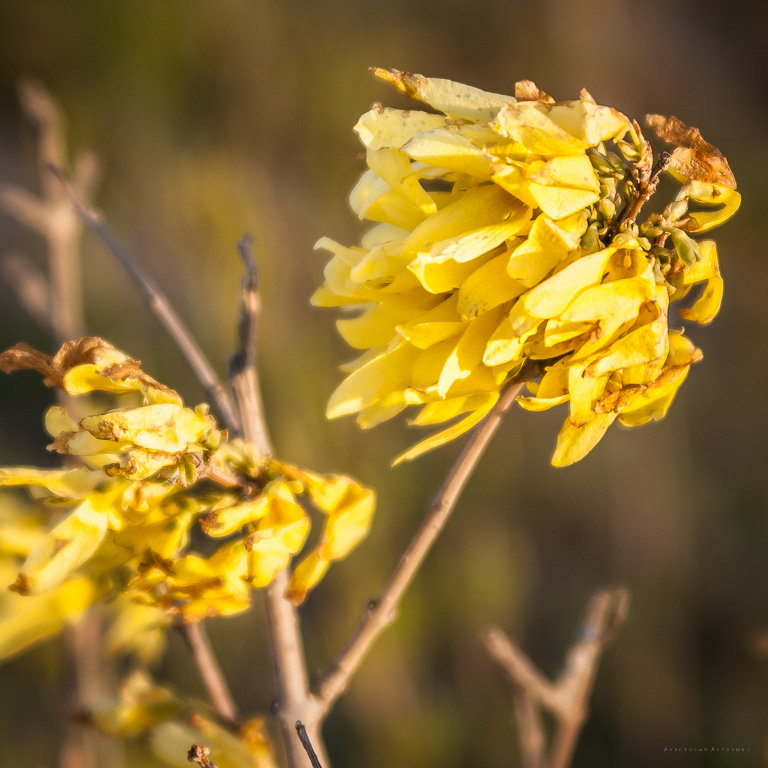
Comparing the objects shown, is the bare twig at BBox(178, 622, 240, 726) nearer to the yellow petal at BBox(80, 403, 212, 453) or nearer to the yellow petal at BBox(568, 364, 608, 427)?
the yellow petal at BBox(80, 403, 212, 453)

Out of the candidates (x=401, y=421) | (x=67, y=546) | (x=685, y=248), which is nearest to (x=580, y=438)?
(x=685, y=248)

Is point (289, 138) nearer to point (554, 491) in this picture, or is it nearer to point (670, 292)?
point (554, 491)

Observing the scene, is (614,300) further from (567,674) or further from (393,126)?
(567,674)

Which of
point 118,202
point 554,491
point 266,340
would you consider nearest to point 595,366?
point 266,340

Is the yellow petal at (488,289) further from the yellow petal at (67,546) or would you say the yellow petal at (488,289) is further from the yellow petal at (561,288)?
the yellow petal at (67,546)

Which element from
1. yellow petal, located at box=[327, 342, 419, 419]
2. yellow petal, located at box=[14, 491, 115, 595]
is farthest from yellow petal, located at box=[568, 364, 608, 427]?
yellow petal, located at box=[14, 491, 115, 595]

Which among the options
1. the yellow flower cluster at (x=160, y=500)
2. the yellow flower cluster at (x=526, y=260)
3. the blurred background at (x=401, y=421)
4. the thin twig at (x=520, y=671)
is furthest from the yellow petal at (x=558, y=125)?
the blurred background at (x=401, y=421)
